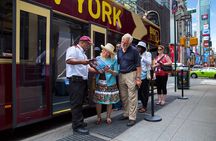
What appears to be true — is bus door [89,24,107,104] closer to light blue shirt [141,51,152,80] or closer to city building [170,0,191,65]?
light blue shirt [141,51,152,80]

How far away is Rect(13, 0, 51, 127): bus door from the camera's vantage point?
4234mm

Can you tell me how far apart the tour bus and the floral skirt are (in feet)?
0.60

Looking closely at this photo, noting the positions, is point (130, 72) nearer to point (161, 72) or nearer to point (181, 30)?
point (161, 72)

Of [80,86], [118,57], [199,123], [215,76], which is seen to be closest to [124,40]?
[118,57]

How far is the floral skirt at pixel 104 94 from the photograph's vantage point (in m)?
5.38

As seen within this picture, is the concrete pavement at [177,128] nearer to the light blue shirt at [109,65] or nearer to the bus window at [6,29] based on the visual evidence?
the light blue shirt at [109,65]

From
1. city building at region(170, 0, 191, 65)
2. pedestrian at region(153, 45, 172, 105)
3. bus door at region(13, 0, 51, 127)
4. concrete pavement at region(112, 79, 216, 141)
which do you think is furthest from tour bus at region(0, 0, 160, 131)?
city building at region(170, 0, 191, 65)

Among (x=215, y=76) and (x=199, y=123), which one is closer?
(x=199, y=123)

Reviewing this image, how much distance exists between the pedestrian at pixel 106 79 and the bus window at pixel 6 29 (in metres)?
1.80

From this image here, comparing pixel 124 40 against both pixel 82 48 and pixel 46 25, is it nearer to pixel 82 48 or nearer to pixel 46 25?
pixel 82 48


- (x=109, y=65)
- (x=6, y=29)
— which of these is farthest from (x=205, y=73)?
(x=6, y=29)

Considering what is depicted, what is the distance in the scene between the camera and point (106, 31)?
265 inches

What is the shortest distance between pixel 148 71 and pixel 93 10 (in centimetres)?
222

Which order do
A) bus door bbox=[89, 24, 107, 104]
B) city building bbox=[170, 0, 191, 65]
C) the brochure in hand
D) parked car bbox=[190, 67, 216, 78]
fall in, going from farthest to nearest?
parked car bbox=[190, 67, 216, 78]
city building bbox=[170, 0, 191, 65]
bus door bbox=[89, 24, 107, 104]
the brochure in hand
